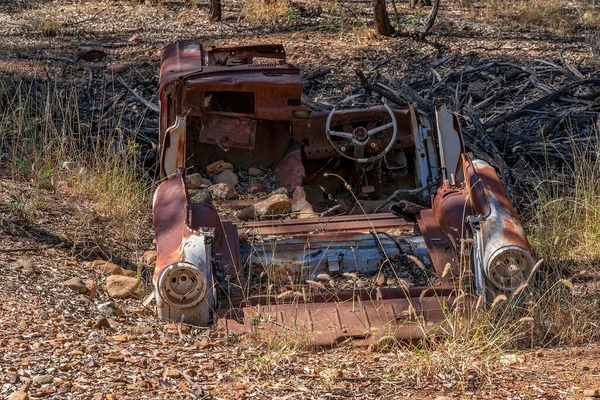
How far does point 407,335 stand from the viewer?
158 inches

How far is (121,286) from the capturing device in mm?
4668

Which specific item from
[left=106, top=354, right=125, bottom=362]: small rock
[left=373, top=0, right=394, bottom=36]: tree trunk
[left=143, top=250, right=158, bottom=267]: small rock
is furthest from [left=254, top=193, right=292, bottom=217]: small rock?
[left=373, top=0, right=394, bottom=36]: tree trunk

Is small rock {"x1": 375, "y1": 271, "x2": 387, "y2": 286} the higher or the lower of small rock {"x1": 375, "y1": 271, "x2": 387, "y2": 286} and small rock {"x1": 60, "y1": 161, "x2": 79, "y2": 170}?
the lower

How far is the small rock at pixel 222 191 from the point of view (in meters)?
6.04

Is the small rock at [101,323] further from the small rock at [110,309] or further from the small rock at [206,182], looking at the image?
the small rock at [206,182]

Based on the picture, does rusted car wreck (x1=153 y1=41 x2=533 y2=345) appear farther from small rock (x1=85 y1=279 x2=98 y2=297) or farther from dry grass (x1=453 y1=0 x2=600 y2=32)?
dry grass (x1=453 y1=0 x2=600 y2=32)

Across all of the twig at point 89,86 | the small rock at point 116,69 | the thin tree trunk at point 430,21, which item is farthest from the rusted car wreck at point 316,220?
the thin tree trunk at point 430,21

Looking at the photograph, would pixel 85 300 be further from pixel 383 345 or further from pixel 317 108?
pixel 317 108

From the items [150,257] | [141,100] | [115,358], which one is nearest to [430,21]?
[141,100]

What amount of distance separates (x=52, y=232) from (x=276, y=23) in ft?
23.5

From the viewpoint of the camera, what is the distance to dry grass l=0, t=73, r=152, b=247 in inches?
244

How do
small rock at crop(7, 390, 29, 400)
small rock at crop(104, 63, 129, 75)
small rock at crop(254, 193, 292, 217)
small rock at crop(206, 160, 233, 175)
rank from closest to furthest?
1. small rock at crop(7, 390, 29, 400)
2. small rock at crop(254, 193, 292, 217)
3. small rock at crop(206, 160, 233, 175)
4. small rock at crop(104, 63, 129, 75)

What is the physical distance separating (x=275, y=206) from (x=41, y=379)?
2.53 metres

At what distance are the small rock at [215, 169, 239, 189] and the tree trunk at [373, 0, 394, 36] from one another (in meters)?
5.24
